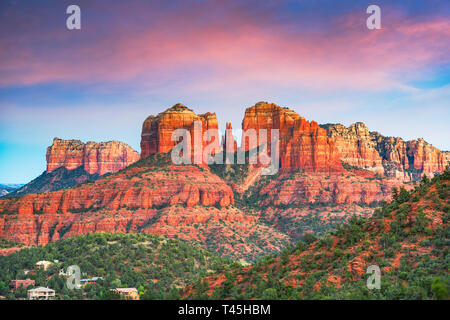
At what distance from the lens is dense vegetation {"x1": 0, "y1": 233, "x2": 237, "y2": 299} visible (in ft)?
325

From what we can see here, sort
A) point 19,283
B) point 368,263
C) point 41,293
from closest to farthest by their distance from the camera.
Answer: point 368,263, point 41,293, point 19,283

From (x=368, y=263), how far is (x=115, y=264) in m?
64.8

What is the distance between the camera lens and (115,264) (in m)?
110

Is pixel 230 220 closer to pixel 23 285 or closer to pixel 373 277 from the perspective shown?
pixel 23 285

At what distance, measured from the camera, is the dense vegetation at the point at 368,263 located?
50688 millimetres

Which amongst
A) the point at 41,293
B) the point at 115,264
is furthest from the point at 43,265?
the point at 41,293

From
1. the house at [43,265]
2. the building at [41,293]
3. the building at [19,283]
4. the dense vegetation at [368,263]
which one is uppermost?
the dense vegetation at [368,263]

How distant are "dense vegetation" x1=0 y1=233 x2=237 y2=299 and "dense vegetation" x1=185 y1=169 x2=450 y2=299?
3268 centimetres

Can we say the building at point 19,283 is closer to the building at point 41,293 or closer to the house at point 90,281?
the building at point 41,293

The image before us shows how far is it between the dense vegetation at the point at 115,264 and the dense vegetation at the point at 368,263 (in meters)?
32.7

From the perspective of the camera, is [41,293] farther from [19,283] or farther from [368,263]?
[368,263]

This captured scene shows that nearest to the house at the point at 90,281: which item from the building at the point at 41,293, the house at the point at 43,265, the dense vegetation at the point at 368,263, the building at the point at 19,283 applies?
the building at the point at 41,293

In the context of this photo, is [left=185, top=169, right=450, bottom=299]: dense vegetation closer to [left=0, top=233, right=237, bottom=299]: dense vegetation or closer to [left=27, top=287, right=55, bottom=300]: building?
[left=0, top=233, right=237, bottom=299]: dense vegetation
